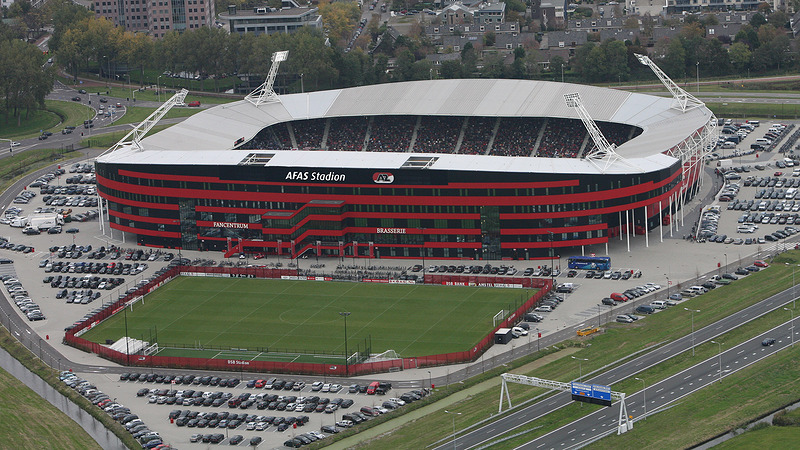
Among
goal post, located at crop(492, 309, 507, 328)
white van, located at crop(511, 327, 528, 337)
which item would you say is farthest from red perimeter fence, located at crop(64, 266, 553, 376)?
white van, located at crop(511, 327, 528, 337)

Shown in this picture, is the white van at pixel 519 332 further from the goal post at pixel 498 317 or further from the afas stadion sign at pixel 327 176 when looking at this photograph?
the afas stadion sign at pixel 327 176

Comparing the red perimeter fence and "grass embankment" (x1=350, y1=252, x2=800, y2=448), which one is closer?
"grass embankment" (x1=350, y1=252, x2=800, y2=448)

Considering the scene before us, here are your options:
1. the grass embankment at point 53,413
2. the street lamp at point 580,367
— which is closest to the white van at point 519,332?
the street lamp at point 580,367

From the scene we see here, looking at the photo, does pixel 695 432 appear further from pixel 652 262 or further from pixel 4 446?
pixel 4 446

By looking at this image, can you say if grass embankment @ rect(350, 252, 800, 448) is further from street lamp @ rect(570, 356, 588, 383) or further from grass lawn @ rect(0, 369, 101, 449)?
grass lawn @ rect(0, 369, 101, 449)

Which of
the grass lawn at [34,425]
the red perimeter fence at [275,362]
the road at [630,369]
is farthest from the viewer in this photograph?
the red perimeter fence at [275,362]

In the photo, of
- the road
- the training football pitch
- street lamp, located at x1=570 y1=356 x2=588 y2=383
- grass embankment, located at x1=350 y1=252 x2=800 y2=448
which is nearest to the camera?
grass embankment, located at x1=350 y1=252 x2=800 y2=448

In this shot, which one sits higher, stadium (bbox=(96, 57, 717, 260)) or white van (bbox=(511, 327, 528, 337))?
stadium (bbox=(96, 57, 717, 260))
